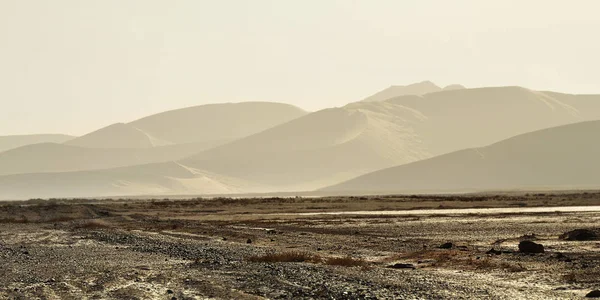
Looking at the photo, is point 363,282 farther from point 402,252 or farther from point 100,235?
point 100,235

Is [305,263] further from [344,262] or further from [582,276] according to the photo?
[582,276]

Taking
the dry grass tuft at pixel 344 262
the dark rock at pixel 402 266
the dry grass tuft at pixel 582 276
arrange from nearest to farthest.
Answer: the dry grass tuft at pixel 582 276 < the dark rock at pixel 402 266 < the dry grass tuft at pixel 344 262

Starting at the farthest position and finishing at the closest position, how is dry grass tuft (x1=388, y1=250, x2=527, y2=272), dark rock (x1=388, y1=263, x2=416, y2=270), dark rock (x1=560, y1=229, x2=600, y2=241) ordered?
dark rock (x1=560, y1=229, x2=600, y2=241)
dark rock (x1=388, y1=263, x2=416, y2=270)
dry grass tuft (x1=388, y1=250, x2=527, y2=272)

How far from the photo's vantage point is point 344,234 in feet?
151

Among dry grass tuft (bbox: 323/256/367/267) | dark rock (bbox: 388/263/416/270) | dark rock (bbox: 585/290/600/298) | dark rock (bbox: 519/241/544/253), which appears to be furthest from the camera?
dark rock (bbox: 519/241/544/253)

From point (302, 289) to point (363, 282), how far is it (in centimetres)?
211

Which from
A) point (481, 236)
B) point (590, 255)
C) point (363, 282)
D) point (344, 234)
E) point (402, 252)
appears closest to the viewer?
point (363, 282)

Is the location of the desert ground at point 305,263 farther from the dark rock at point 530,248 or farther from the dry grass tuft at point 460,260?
the dark rock at point 530,248

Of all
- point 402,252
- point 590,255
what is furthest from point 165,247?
point 590,255

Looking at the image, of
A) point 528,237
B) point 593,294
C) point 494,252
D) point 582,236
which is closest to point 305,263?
point 494,252

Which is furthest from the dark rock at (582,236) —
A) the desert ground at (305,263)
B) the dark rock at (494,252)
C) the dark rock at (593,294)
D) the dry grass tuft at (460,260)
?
the dark rock at (593,294)

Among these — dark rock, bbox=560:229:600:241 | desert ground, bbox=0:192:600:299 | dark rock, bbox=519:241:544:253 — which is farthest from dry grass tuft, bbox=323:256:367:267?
dark rock, bbox=560:229:600:241

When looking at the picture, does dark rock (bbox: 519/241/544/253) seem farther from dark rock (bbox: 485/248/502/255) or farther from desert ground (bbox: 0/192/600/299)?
dark rock (bbox: 485/248/502/255)

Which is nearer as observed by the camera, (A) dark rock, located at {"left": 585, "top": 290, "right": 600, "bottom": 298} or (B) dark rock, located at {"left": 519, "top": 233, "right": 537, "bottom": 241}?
(A) dark rock, located at {"left": 585, "top": 290, "right": 600, "bottom": 298}
